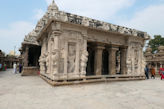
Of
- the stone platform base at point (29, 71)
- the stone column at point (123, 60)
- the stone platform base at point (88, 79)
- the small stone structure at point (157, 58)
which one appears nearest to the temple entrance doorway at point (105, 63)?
the stone column at point (123, 60)

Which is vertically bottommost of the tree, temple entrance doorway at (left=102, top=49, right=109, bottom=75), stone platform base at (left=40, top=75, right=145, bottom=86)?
stone platform base at (left=40, top=75, right=145, bottom=86)

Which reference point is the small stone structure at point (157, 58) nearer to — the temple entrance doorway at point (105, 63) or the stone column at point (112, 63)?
the temple entrance doorway at point (105, 63)

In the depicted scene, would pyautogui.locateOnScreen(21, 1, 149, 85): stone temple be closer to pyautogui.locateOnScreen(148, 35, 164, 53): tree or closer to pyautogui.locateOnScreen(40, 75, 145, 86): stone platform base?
pyautogui.locateOnScreen(40, 75, 145, 86): stone platform base

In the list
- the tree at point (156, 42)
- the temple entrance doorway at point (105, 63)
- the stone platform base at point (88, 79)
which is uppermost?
the tree at point (156, 42)

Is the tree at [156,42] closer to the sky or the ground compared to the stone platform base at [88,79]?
closer to the sky

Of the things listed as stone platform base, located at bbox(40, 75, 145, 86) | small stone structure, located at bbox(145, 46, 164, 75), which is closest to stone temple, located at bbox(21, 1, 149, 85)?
stone platform base, located at bbox(40, 75, 145, 86)

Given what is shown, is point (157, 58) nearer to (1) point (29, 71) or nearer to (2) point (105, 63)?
(2) point (105, 63)

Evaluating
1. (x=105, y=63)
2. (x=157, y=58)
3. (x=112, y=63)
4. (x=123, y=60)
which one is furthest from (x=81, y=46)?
(x=157, y=58)

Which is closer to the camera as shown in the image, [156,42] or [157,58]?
[157,58]

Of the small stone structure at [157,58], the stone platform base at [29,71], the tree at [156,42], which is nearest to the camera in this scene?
the stone platform base at [29,71]

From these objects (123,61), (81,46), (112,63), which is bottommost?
(112,63)

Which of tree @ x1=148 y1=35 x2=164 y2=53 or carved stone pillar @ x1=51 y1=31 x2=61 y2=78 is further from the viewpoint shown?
tree @ x1=148 y1=35 x2=164 y2=53

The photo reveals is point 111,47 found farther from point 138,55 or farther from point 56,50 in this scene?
point 56,50

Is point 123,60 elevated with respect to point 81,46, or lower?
lower
